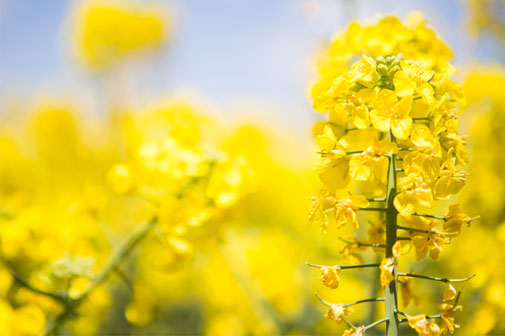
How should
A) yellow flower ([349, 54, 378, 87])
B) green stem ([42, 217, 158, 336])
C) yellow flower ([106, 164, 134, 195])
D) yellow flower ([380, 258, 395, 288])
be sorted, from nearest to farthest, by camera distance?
yellow flower ([380, 258, 395, 288]) → yellow flower ([349, 54, 378, 87]) → green stem ([42, 217, 158, 336]) → yellow flower ([106, 164, 134, 195])

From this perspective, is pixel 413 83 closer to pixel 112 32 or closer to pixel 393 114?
pixel 393 114

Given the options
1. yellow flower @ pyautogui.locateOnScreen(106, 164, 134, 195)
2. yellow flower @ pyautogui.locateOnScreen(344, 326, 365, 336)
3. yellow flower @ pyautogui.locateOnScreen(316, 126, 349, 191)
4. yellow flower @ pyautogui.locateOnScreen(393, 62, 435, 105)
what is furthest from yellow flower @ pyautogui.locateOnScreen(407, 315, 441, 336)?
yellow flower @ pyautogui.locateOnScreen(106, 164, 134, 195)

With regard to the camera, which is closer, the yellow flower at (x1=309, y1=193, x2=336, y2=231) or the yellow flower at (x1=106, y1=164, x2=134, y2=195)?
the yellow flower at (x1=309, y1=193, x2=336, y2=231)

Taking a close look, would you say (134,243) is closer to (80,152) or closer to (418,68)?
(418,68)

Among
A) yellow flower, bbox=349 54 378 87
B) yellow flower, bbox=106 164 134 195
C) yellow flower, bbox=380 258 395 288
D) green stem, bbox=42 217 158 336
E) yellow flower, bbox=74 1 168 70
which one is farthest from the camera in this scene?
yellow flower, bbox=74 1 168 70

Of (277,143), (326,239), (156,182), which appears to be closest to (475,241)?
(326,239)

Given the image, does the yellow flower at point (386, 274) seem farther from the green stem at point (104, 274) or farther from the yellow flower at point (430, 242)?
the green stem at point (104, 274)

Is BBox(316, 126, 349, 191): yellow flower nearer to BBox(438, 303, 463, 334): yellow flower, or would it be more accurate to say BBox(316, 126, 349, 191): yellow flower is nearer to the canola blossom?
the canola blossom

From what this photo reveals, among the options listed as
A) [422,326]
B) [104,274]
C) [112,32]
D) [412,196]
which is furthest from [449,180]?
[112,32]
